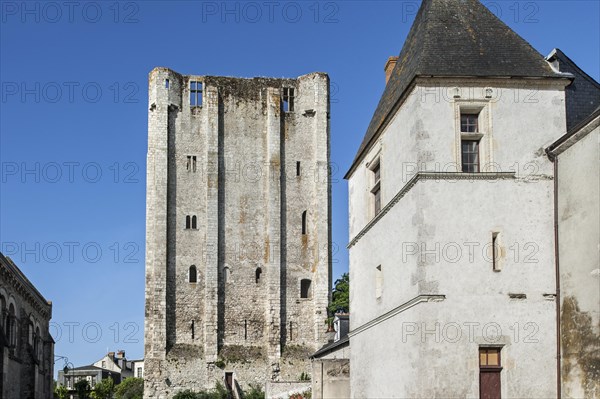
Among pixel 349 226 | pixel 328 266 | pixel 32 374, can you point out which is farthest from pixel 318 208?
pixel 349 226

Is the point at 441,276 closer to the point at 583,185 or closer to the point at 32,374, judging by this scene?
the point at 583,185

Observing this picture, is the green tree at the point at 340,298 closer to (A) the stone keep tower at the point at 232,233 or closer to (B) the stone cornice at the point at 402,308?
(A) the stone keep tower at the point at 232,233

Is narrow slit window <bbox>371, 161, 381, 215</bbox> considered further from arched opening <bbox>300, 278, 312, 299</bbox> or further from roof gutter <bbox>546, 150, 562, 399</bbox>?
arched opening <bbox>300, 278, 312, 299</bbox>

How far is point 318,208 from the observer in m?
62.2

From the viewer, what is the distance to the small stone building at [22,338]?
37.8m

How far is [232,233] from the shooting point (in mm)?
61344

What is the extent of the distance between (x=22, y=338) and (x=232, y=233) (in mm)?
19863

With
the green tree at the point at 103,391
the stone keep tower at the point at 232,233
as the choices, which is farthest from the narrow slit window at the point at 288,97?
the green tree at the point at 103,391

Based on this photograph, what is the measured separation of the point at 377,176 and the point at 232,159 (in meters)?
39.6

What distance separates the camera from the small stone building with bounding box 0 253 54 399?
37.8 m

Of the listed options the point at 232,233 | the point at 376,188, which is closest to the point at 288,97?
the point at 232,233

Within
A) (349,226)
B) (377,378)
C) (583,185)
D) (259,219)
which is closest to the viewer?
(583,185)

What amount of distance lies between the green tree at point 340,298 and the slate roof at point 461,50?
39.5 metres

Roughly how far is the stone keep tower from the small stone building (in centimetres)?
734
